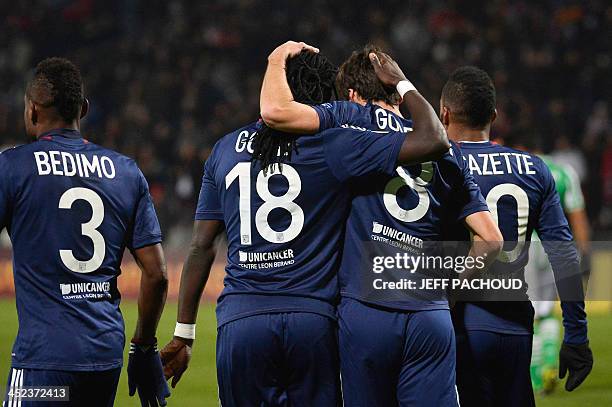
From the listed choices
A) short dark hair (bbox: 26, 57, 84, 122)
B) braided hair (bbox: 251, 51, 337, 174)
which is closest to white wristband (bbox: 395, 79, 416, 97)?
braided hair (bbox: 251, 51, 337, 174)

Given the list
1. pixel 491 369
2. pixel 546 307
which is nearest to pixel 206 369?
pixel 546 307

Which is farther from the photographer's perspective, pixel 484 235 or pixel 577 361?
pixel 577 361

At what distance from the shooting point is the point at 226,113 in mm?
17547

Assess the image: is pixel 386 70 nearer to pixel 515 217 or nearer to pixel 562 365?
pixel 515 217

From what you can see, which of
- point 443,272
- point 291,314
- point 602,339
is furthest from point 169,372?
point 602,339

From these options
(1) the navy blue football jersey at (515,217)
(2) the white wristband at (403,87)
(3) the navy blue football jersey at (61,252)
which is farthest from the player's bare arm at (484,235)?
(3) the navy blue football jersey at (61,252)

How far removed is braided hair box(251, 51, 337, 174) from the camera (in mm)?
4012

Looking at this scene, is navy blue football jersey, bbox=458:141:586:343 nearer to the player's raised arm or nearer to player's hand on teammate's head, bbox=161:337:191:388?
the player's raised arm

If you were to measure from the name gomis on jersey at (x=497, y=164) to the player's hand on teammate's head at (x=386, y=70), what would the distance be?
76 centimetres

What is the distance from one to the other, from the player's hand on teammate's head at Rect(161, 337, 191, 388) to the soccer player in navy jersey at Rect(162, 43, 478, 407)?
15.7 inches

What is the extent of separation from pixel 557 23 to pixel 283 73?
1501 centimetres

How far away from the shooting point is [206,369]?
938cm

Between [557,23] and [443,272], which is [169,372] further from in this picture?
[557,23]

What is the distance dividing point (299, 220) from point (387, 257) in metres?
0.38
